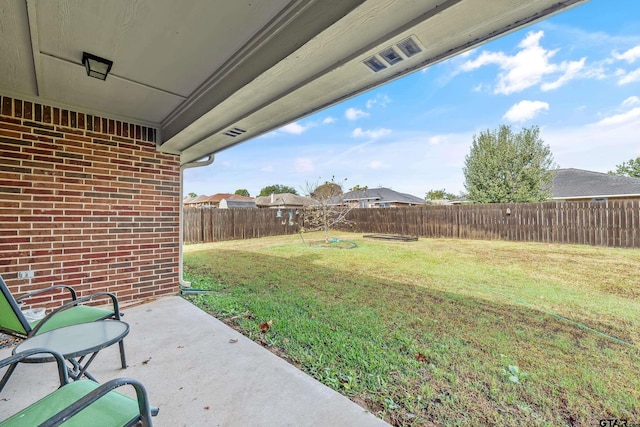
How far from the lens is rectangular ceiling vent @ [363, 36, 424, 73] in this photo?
1.60 m

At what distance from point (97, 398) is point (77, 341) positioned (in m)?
1.04

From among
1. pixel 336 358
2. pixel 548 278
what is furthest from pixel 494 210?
pixel 336 358

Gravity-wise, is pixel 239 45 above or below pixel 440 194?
below

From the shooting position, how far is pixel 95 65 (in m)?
2.16

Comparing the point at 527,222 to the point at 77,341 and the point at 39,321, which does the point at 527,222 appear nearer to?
the point at 77,341

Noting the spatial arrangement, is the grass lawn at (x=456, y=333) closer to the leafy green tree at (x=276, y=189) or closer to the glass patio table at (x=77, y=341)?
the glass patio table at (x=77, y=341)

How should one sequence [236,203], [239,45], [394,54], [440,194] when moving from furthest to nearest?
[440,194], [236,203], [239,45], [394,54]

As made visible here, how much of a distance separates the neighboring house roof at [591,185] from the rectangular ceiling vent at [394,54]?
65.7 feet

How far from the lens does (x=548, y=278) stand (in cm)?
496

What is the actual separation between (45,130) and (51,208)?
2.87 ft

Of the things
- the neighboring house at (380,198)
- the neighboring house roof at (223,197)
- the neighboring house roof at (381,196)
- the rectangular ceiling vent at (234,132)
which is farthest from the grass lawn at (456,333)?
the neighboring house roof at (223,197)

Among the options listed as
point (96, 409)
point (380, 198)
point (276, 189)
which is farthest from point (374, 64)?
point (276, 189)

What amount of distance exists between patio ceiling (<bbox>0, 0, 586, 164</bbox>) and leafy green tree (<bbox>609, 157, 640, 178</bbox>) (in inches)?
1416

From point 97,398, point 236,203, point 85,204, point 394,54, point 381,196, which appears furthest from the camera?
point 236,203
